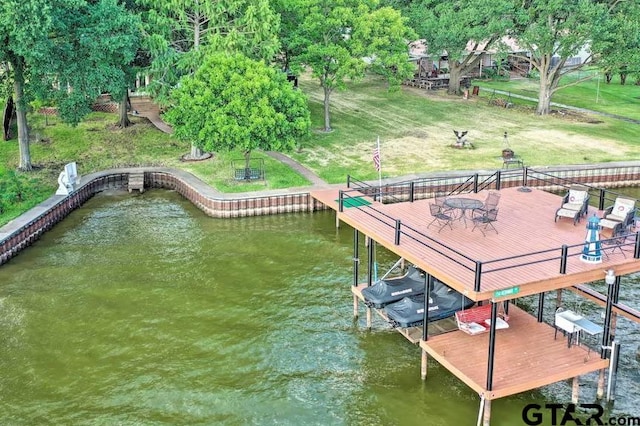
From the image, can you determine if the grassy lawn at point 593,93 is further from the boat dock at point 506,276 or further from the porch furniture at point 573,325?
the porch furniture at point 573,325

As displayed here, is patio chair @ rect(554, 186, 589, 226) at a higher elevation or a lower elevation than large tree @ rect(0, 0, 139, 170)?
lower

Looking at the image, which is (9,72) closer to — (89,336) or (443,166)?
(89,336)

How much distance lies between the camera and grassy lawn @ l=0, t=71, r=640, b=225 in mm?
39156

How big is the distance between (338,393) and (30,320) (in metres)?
11.6

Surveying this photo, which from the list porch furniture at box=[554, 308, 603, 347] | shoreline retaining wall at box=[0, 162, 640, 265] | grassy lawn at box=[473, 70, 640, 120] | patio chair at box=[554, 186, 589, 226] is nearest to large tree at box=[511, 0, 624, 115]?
grassy lawn at box=[473, 70, 640, 120]

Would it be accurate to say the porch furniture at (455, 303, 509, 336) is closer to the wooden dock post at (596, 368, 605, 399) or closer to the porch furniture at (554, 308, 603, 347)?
the porch furniture at (554, 308, 603, 347)

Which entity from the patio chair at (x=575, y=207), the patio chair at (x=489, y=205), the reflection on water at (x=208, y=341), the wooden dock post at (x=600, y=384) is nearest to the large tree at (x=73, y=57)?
the reflection on water at (x=208, y=341)

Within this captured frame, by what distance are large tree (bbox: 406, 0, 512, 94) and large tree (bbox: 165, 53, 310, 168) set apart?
2036cm

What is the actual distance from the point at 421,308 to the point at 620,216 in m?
6.56

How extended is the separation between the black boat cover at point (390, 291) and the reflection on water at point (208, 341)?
1496mm

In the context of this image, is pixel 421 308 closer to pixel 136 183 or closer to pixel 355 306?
pixel 355 306

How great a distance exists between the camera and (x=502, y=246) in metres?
19.5

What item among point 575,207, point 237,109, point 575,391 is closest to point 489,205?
point 575,207

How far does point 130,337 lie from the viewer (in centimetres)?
2266
